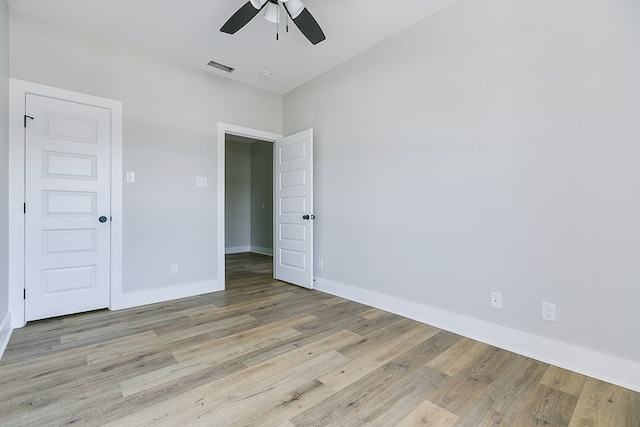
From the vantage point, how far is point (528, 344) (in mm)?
2068

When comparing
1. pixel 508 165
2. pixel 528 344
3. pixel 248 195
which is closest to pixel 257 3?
pixel 508 165

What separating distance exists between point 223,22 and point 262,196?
468cm

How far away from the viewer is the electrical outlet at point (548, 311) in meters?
1.98

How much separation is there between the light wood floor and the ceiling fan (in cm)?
247

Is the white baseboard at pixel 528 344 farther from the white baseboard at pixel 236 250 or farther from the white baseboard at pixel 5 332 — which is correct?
the white baseboard at pixel 236 250

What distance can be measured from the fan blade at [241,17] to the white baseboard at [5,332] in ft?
9.41

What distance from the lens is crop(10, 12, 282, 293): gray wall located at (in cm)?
271

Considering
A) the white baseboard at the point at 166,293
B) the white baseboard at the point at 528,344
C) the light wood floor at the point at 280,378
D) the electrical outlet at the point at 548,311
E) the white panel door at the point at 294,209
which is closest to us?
the light wood floor at the point at 280,378

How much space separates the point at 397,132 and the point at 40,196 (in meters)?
3.42

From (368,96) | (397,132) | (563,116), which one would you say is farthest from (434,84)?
(563,116)

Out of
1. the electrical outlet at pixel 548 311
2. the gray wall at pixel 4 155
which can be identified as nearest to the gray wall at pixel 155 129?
the gray wall at pixel 4 155

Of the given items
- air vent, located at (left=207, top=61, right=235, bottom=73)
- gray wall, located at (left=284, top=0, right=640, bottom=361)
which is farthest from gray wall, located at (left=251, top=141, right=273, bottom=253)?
gray wall, located at (left=284, top=0, right=640, bottom=361)

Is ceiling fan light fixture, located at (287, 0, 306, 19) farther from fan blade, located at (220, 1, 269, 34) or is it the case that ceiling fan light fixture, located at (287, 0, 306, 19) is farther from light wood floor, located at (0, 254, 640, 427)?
light wood floor, located at (0, 254, 640, 427)

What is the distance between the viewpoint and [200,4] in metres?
2.46
